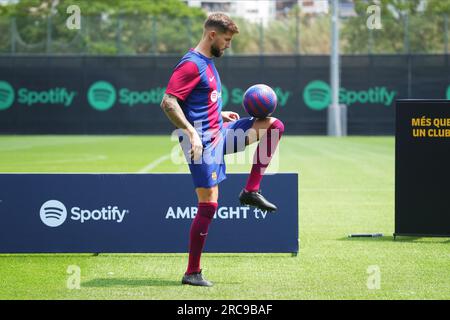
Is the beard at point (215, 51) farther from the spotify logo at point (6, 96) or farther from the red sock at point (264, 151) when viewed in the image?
the spotify logo at point (6, 96)

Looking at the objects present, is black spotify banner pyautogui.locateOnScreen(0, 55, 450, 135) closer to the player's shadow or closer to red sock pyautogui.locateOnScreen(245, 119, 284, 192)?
red sock pyautogui.locateOnScreen(245, 119, 284, 192)

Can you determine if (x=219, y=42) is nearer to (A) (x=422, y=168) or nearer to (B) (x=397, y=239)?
(A) (x=422, y=168)

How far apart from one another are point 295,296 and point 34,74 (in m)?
36.9

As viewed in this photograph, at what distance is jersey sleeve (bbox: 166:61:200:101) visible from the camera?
7.92 m

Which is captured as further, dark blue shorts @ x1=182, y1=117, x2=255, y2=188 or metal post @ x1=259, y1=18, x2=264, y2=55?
metal post @ x1=259, y1=18, x2=264, y2=55

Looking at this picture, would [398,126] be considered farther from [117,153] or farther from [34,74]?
[34,74]

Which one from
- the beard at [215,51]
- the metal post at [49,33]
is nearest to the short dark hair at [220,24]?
the beard at [215,51]

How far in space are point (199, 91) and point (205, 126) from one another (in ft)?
1.01

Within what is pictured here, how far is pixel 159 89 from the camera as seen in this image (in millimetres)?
42562

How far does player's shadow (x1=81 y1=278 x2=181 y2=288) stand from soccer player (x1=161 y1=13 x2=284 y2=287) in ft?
0.66

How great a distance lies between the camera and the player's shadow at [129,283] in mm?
8172

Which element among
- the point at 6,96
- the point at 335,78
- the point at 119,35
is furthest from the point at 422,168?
the point at 119,35

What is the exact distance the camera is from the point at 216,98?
8.23 meters

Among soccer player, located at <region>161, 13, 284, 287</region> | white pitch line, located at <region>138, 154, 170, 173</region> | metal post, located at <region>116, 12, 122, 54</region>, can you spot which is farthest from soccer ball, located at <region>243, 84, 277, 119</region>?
metal post, located at <region>116, 12, 122, 54</region>
